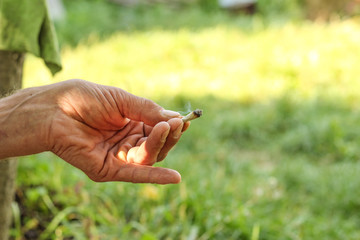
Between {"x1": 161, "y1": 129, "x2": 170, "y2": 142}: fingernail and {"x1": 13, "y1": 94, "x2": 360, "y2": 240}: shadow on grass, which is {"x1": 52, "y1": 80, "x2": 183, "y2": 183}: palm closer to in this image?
{"x1": 161, "y1": 129, "x2": 170, "y2": 142}: fingernail

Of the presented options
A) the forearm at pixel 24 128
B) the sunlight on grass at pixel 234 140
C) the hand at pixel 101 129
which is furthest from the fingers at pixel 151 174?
the sunlight on grass at pixel 234 140

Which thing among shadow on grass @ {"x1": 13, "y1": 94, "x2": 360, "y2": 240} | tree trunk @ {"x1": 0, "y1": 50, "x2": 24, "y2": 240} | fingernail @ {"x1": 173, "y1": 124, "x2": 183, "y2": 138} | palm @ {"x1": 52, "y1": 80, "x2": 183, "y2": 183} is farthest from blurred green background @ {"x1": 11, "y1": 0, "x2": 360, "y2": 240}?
fingernail @ {"x1": 173, "y1": 124, "x2": 183, "y2": 138}

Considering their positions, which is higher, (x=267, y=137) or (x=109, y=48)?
(x=109, y=48)

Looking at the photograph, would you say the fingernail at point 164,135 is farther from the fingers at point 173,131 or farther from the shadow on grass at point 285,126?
the shadow on grass at point 285,126

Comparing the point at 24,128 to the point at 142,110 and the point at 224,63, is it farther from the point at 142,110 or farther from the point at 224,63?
the point at 224,63

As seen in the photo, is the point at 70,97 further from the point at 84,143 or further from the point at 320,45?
the point at 320,45

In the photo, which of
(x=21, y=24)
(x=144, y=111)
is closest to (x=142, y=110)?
(x=144, y=111)

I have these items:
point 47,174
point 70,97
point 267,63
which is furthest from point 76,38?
point 70,97
